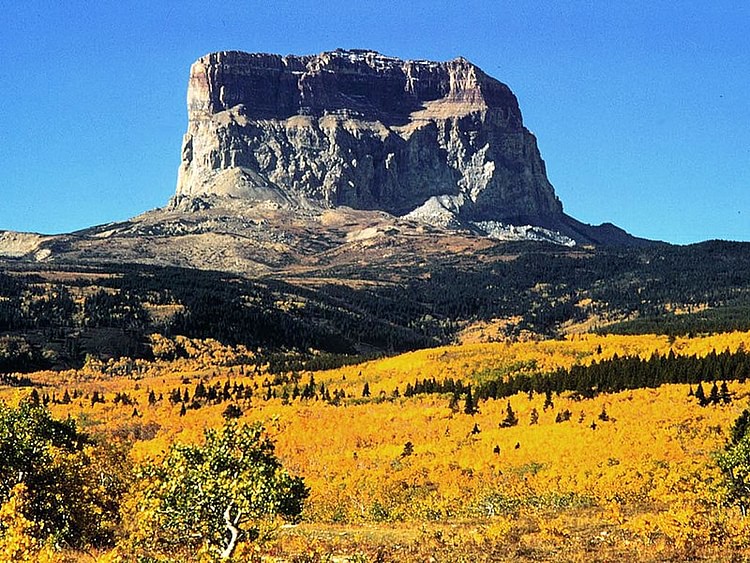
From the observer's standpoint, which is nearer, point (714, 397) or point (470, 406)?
point (714, 397)

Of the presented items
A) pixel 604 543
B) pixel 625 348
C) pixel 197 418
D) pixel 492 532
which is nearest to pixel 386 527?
pixel 492 532

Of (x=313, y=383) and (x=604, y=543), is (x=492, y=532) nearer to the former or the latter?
(x=604, y=543)

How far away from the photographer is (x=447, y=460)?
8581 centimetres

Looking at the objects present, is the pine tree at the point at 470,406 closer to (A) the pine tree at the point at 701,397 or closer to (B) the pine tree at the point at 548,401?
(B) the pine tree at the point at 548,401

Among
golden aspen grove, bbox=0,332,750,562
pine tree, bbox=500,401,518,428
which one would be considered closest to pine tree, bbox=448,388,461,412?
golden aspen grove, bbox=0,332,750,562

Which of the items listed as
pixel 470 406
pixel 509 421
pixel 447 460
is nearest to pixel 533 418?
pixel 509 421

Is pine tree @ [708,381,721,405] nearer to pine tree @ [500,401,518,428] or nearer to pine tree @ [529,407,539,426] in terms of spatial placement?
pine tree @ [529,407,539,426]

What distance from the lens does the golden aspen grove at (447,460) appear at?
41375 millimetres

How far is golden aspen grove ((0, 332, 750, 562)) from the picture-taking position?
4138 centimetres

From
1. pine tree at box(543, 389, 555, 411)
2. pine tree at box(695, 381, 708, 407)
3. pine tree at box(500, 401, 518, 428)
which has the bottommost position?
pine tree at box(500, 401, 518, 428)

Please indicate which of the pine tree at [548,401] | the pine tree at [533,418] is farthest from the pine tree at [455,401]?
the pine tree at [533,418]

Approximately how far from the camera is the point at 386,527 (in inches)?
2194

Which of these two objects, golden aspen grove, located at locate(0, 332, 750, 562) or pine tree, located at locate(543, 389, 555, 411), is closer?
golden aspen grove, located at locate(0, 332, 750, 562)

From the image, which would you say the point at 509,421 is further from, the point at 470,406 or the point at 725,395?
the point at 725,395
